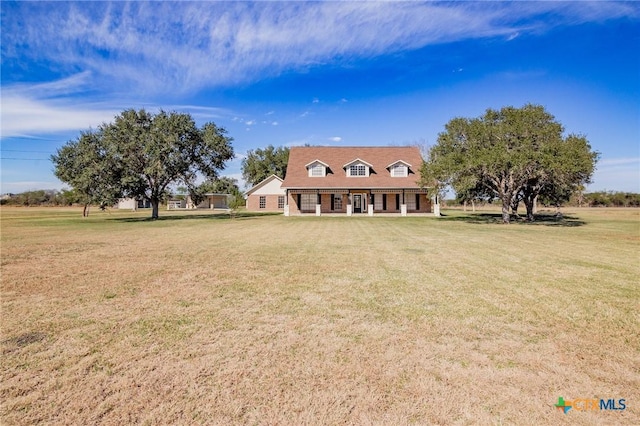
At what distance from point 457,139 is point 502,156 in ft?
19.2

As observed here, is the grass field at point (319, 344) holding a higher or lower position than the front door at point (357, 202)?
lower

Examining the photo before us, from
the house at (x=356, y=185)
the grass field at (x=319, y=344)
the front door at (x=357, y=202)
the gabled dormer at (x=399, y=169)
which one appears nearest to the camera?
the grass field at (x=319, y=344)

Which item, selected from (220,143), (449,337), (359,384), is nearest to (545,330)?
(449,337)

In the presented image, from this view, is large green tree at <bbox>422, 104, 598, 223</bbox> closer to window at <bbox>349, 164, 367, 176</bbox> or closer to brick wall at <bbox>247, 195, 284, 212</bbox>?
window at <bbox>349, 164, 367, 176</bbox>

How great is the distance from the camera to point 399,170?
113ft

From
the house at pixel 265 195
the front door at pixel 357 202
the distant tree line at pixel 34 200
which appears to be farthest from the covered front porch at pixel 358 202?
the distant tree line at pixel 34 200

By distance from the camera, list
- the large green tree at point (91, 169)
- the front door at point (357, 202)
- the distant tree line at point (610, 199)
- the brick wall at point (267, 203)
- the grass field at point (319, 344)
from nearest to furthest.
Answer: the grass field at point (319, 344) → the large green tree at point (91, 169) → the front door at point (357, 202) → the brick wall at point (267, 203) → the distant tree line at point (610, 199)

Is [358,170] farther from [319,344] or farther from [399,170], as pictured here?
[319,344]

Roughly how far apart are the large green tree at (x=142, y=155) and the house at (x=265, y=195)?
18090 mm

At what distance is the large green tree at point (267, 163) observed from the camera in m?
60.3

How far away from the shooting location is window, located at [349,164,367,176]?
3450 cm

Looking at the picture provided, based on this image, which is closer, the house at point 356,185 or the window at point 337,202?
the house at point 356,185

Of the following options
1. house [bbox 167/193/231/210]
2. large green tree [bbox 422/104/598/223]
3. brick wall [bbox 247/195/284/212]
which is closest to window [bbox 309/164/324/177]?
large green tree [bbox 422/104/598/223]

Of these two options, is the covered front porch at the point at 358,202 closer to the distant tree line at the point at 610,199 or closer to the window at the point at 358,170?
the window at the point at 358,170
